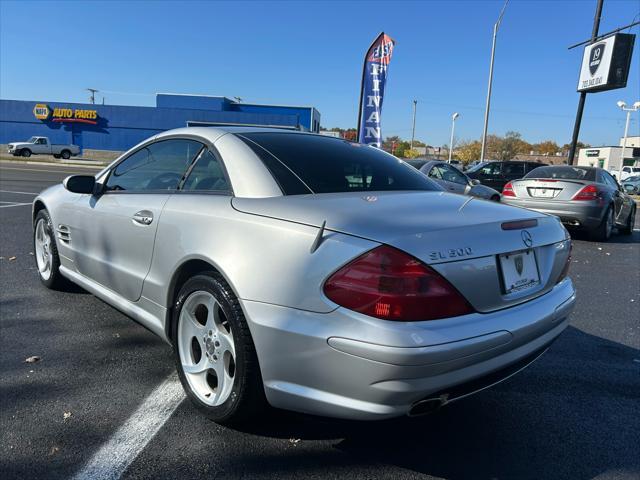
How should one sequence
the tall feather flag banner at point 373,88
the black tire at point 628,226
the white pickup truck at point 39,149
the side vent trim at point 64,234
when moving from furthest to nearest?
the white pickup truck at point 39,149 < the tall feather flag banner at point 373,88 < the black tire at point 628,226 < the side vent trim at point 64,234

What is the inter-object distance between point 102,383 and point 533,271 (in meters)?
2.50

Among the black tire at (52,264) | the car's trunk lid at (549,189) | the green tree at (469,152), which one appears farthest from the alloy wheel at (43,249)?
the green tree at (469,152)

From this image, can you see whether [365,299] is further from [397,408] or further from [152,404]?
[152,404]

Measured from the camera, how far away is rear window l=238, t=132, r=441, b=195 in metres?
2.59

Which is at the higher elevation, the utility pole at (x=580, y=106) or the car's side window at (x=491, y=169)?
the utility pole at (x=580, y=106)

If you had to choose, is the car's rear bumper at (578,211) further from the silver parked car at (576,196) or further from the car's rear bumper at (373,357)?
the car's rear bumper at (373,357)

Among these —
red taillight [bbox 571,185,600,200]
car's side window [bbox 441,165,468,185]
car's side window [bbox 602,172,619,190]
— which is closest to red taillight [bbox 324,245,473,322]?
red taillight [bbox 571,185,600,200]

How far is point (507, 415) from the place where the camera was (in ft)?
8.93

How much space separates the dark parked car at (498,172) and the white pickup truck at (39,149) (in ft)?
123

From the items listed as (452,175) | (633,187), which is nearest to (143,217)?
(452,175)

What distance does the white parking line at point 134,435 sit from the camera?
211cm

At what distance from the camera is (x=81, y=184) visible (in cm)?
358

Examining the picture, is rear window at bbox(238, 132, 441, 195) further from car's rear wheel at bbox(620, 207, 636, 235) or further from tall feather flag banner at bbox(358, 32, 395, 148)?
tall feather flag banner at bbox(358, 32, 395, 148)

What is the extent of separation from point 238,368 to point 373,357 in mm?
711
